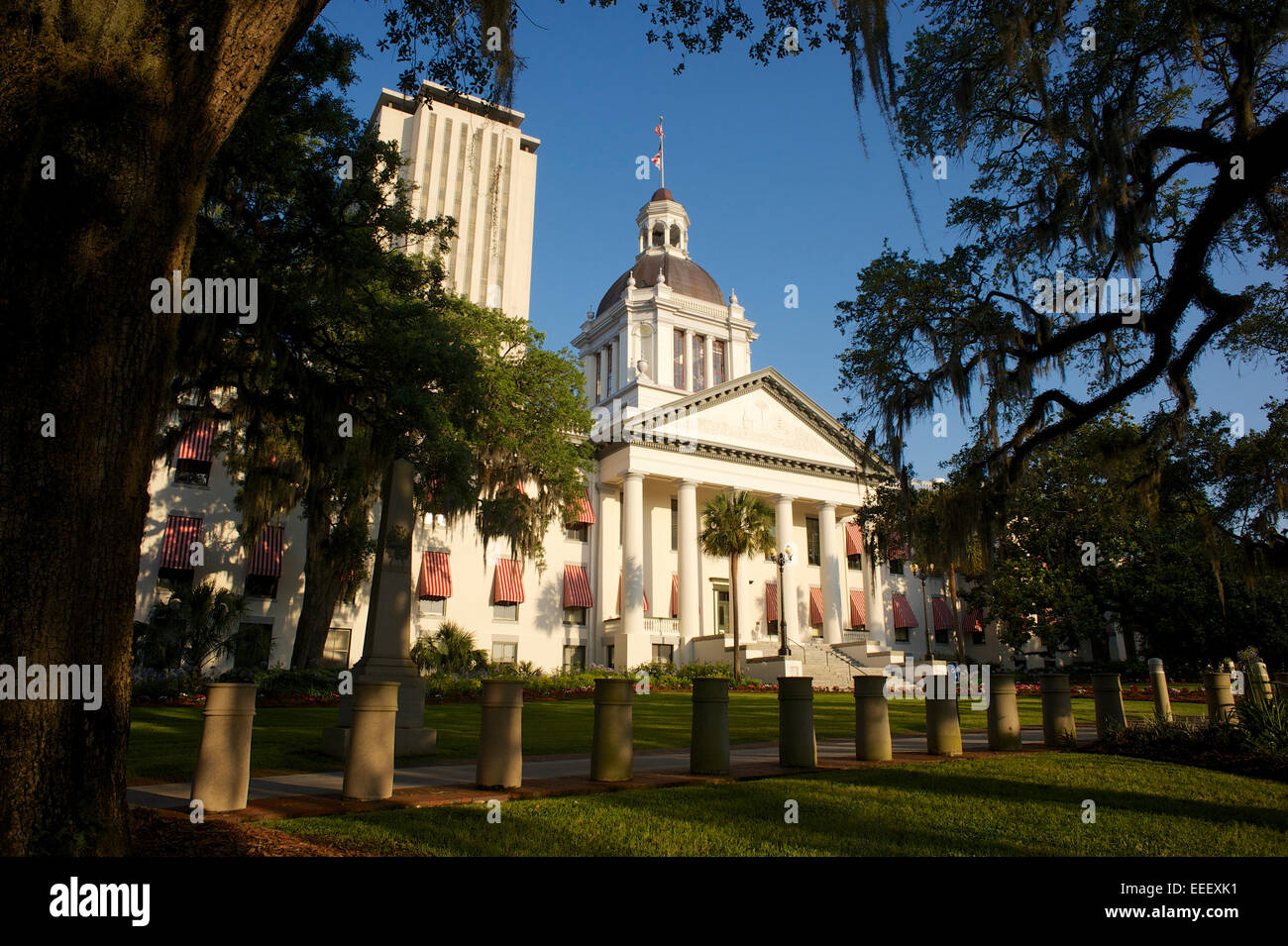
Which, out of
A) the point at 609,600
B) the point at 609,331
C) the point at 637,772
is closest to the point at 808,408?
the point at 609,600

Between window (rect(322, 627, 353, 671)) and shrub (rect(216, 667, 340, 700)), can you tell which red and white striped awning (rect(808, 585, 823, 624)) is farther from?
shrub (rect(216, 667, 340, 700))

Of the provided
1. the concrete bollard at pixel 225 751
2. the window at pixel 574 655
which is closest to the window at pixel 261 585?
the window at pixel 574 655

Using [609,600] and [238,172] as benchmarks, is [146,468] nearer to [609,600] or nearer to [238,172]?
[238,172]

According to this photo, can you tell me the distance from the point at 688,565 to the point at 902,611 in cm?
1553

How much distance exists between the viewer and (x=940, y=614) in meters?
50.0

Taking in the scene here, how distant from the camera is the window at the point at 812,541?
4869cm

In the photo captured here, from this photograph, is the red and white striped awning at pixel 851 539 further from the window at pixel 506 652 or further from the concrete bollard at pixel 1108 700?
the concrete bollard at pixel 1108 700

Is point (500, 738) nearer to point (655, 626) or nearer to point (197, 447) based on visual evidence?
point (197, 447)

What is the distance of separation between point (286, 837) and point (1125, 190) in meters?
10.6

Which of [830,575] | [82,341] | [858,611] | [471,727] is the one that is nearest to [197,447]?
[471,727]

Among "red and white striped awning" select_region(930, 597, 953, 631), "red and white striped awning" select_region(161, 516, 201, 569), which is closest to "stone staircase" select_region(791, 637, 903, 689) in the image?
"red and white striped awning" select_region(930, 597, 953, 631)

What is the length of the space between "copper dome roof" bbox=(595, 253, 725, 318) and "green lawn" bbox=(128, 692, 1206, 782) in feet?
141

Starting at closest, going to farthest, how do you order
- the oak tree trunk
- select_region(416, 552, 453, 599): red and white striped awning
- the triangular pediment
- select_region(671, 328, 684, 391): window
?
1. the oak tree trunk
2. select_region(416, 552, 453, 599): red and white striped awning
3. the triangular pediment
4. select_region(671, 328, 684, 391): window

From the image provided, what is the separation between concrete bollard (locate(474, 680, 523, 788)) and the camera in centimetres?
816
